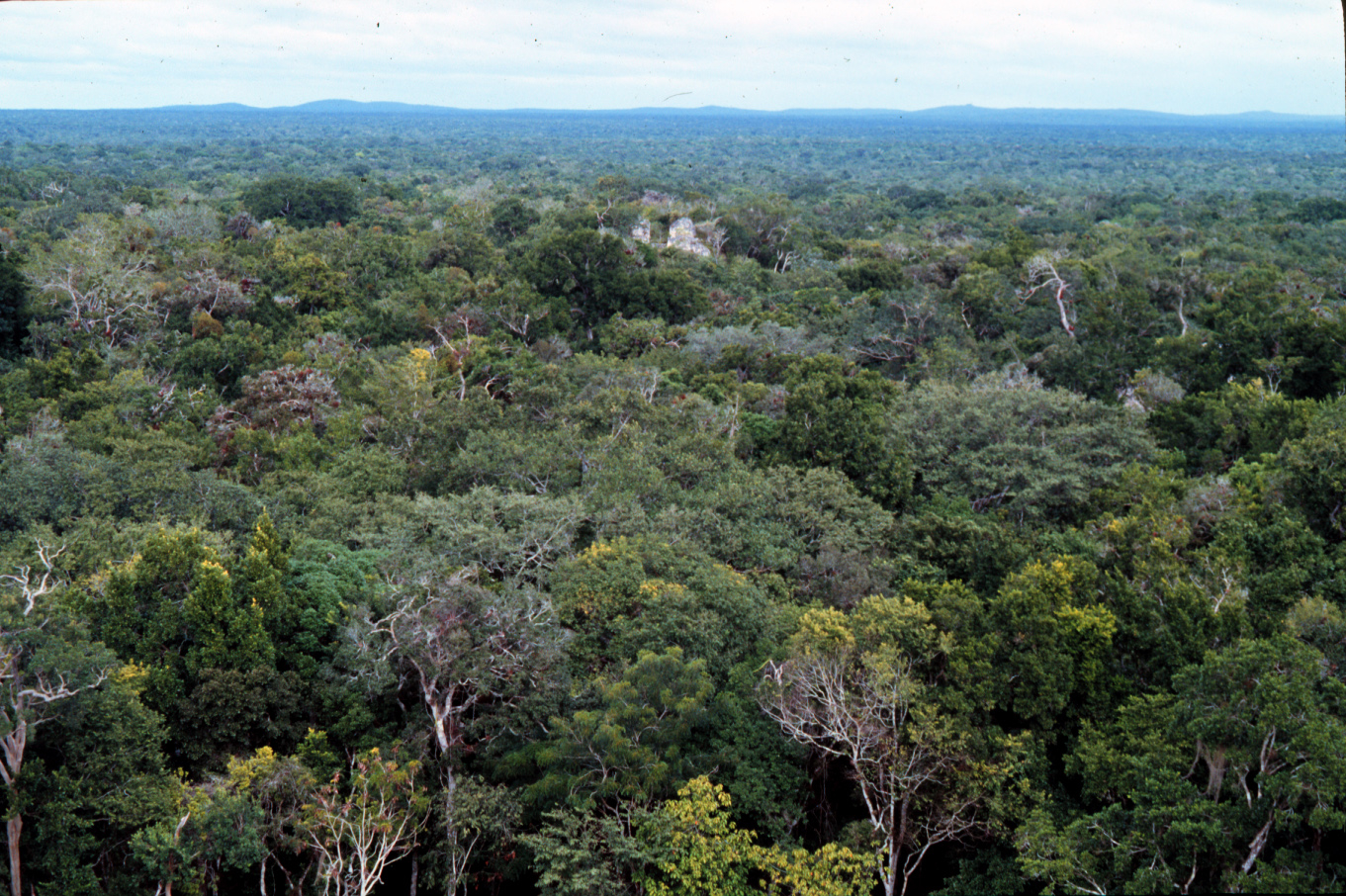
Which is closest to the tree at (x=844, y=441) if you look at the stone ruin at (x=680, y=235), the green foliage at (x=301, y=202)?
the stone ruin at (x=680, y=235)

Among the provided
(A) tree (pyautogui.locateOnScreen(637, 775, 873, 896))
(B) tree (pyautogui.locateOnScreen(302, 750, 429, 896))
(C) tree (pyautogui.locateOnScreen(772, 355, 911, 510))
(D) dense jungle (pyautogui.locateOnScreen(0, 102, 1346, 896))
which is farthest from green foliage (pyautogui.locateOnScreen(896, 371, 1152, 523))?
(B) tree (pyautogui.locateOnScreen(302, 750, 429, 896))

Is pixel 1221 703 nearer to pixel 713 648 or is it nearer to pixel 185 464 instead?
pixel 713 648

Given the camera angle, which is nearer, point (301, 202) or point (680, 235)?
point (680, 235)

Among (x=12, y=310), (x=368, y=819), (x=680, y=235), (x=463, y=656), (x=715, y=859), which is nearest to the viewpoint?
(x=715, y=859)

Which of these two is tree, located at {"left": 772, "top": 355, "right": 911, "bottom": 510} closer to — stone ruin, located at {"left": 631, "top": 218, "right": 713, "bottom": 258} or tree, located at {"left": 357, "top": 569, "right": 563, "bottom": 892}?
tree, located at {"left": 357, "top": 569, "right": 563, "bottom": 892}

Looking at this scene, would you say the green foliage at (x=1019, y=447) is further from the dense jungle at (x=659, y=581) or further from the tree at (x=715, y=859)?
the tree at (x=715, y=859)

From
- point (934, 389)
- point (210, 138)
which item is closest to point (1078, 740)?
point (934, 389)

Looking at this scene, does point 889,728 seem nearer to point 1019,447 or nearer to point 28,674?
point 28,674

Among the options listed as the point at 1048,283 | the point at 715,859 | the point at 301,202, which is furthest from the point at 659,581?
the point at 301,202
